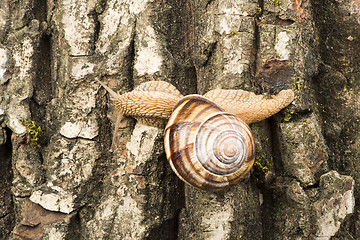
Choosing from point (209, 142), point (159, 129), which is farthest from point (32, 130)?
point (209, 142)

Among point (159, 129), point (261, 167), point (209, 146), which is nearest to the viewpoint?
point (209, 146)

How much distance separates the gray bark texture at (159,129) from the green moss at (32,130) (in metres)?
0.01

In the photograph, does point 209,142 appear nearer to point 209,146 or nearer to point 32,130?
A: point 209,146

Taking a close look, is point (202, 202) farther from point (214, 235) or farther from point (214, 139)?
point (214, 139)

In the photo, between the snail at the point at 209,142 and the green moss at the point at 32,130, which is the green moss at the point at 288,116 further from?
the green moss at the point at 32,130

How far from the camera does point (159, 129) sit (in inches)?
120

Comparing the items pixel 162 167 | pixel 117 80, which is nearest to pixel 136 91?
pixel 117 80

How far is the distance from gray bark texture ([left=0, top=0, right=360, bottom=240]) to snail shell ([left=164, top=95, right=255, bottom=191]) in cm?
38

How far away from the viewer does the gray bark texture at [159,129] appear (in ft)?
9.53

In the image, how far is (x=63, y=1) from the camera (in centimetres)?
314

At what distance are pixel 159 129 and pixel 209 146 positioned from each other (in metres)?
0.64

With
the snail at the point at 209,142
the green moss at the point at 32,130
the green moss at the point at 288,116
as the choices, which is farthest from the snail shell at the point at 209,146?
the green moss at the point at 32,130

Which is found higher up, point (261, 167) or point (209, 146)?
point (209, 146)

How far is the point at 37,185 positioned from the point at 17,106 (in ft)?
2.24
